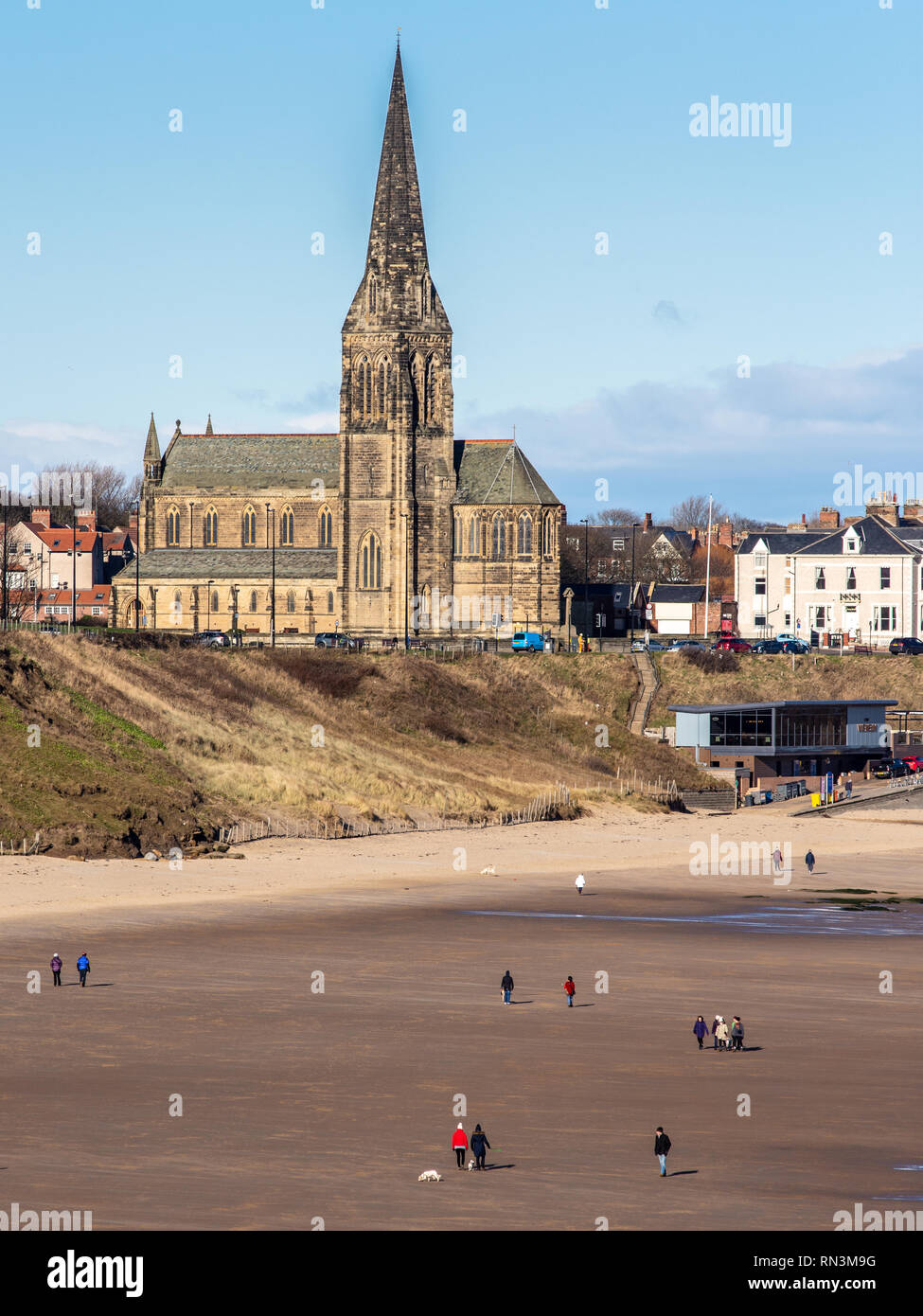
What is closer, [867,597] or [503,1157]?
[503,1157]

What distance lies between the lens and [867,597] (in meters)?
114

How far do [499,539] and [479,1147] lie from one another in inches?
3941

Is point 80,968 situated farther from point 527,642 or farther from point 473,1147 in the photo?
point 527,642

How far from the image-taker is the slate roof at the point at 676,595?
137 m

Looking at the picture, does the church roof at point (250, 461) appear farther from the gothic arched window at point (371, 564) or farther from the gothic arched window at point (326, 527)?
the gothic arched window at point (371, 564)

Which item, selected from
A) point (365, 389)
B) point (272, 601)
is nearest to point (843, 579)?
point (365, 389)

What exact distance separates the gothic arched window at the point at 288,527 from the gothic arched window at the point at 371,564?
1333 cm

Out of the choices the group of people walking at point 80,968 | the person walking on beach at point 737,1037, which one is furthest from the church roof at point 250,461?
the person walking on beach at point 737,1037

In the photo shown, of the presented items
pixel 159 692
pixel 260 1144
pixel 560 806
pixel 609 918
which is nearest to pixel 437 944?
pixel 609 918

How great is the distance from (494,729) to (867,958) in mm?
52815

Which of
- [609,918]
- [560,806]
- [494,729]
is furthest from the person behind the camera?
[494,729]

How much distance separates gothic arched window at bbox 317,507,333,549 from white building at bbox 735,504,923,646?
32.4 metres

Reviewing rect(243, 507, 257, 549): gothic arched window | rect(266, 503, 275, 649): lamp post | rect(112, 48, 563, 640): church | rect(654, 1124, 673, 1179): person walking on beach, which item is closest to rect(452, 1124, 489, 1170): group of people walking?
rect(654, 1124, 673, 1179): person walking on beach

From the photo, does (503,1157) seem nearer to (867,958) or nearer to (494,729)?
(867,958)
